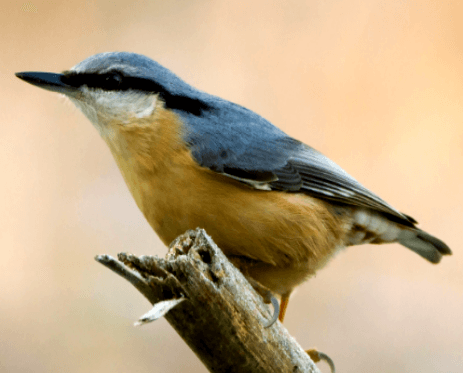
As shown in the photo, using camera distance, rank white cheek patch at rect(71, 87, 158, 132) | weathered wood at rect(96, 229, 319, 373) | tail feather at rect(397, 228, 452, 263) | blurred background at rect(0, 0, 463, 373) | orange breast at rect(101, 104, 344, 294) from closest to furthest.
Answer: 1. weathered wood at rect(96, 229, 319, 373)
2. orange breast at rect(101, 104, 344, 294)
3. white cheek patch at rect(71, 87, 158, 132)
4. tail feather at rect(397, 228, 452, 263)
5. blurred background at rect(0, 0, 463, 373)

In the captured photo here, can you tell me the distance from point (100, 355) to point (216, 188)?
6.48 ft

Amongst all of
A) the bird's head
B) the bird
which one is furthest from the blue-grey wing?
the bird's head

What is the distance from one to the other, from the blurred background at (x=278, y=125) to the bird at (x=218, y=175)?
4.77 ft

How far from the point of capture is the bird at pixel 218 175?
2195 millimetres

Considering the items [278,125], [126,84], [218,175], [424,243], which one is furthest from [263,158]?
[278,125]

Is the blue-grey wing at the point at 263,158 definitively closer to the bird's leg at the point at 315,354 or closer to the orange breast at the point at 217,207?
the orange breast at the point at 217,207

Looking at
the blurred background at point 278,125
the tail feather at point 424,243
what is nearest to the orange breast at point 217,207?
the tail feather at point 424,243

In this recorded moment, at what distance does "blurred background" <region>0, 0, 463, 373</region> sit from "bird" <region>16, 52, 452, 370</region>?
1455 mm

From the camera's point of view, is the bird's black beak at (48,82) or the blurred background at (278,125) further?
the blurred background at (278,125)

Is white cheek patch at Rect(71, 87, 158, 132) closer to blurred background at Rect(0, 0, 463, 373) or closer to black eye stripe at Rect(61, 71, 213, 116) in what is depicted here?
black eye stripe at Rect(61, 71, 213, 116)

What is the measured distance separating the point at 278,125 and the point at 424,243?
5.54 ft

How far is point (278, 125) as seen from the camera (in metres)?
4.25

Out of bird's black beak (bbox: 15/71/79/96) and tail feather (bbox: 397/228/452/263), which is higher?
bird's black beak (bbox: 15/71/79/96)

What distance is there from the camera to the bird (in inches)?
86.4
